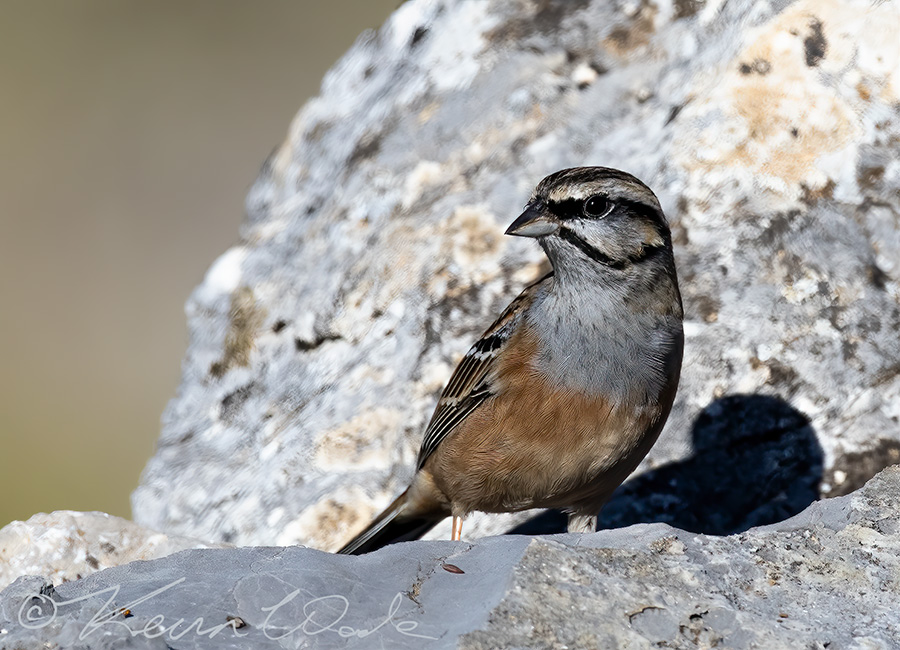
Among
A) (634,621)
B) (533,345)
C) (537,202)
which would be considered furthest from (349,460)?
(634,621)

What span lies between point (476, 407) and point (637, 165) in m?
2.16

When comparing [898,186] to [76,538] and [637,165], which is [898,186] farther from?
[76,538]

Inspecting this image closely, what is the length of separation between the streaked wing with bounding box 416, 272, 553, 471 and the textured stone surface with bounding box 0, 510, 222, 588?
1274mm

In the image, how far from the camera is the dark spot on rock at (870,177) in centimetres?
561

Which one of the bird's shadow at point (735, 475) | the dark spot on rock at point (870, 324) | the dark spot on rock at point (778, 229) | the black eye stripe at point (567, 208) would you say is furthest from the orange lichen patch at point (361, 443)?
the dark spot on rock at point (870, 324)

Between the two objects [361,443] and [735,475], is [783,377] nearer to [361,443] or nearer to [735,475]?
[735,475]

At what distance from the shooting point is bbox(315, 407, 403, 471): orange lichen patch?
574cm

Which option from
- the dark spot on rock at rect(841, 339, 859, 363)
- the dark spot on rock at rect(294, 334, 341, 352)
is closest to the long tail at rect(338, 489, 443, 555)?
the dark spot on rock at rect(294, 334, 341, 352)

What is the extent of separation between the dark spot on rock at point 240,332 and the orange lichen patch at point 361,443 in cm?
115

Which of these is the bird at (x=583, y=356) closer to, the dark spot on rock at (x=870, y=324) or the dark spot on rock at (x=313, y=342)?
the dark spot on rock at (x=870, y=324)

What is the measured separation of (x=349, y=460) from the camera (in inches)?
226

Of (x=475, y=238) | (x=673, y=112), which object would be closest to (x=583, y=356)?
(x=475, y=238)

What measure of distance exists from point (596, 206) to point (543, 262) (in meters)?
1.70

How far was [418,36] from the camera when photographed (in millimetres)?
7266
